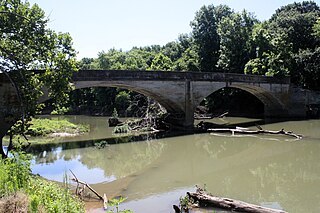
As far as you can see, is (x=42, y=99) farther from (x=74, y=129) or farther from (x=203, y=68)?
(x=203, y=68)

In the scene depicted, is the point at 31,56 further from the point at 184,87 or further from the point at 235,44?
the point at 235,44

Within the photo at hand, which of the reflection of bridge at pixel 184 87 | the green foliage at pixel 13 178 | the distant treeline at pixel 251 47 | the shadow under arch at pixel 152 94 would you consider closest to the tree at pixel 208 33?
the distant treeline at pixel 251 47

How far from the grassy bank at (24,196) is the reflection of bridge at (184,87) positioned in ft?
30.0

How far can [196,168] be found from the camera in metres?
12.8

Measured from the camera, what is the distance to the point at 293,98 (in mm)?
31656

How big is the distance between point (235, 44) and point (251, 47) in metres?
2.07

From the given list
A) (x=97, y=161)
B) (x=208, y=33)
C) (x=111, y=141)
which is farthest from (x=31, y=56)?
(x=208, y=33)

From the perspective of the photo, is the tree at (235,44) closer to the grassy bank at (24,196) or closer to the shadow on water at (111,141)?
the shadow on water at (111,141)

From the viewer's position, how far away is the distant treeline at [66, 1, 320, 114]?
3272 cm

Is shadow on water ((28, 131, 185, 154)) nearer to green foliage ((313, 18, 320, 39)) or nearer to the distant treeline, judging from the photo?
the distant treeline

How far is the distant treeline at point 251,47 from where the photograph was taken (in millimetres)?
32719

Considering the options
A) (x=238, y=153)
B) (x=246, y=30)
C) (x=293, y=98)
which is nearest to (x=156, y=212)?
(x=238, y=153)

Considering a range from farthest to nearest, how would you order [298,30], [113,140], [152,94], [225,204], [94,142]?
[298,30], [152,94], [113,140], [94,142], [225,204]

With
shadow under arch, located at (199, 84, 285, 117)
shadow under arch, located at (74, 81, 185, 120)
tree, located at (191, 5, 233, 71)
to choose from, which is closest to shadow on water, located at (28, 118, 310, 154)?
shadow under arch, located at (74, 81, 185, 120)
